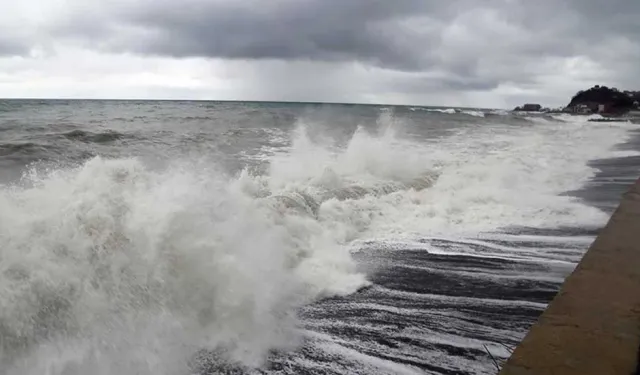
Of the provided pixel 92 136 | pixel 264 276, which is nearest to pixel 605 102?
pixel 92 136

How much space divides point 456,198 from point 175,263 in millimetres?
5925

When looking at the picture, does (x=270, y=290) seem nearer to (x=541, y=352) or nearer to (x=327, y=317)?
(x=327, y=317)

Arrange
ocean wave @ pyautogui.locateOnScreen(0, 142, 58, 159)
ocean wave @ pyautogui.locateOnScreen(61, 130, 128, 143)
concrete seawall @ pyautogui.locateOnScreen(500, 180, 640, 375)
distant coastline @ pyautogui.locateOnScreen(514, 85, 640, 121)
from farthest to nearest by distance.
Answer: distant coastline @ pyautogui.locateOnScreen(514, 85, 640, 121) → ocean wave @ pyautogui.locateOnScreen(61, 130, 128, 143) → ocean wave @ pyautogui.locateOnScreen(0, 142, 58, 159) → concrete seawall @ pyautogui.locateOnScreen(500, 180, 640, 375)

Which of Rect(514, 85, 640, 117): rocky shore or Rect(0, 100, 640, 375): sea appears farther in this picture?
Rect(514, 85, 640, 117): rocky shore

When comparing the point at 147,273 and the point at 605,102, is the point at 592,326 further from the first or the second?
the point at 605,102

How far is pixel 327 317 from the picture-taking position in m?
4.13

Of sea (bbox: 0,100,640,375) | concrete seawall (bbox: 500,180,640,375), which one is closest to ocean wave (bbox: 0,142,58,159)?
sea (bbox: 0,100,640,375)

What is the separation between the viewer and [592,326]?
2.58 m

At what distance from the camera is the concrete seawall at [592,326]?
2.21 metres

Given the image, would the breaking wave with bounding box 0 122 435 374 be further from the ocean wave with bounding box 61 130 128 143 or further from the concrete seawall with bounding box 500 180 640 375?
the ocean wave with bounding box 61 130 128 143

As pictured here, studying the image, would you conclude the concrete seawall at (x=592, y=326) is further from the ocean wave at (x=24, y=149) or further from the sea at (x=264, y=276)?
the ocean wave at (x=24, y=149)

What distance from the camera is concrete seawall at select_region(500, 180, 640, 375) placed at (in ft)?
7.27

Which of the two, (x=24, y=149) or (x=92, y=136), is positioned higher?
(x=92, y=136)

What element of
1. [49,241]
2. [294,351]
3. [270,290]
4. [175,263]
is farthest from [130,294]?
[294,351]
